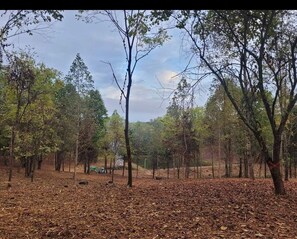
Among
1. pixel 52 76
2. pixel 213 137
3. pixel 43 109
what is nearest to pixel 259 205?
pixel 43 109

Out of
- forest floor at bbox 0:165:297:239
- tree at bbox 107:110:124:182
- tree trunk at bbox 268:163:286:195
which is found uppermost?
tree at bbox 107:110:124:182

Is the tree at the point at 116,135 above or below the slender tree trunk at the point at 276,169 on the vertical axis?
above

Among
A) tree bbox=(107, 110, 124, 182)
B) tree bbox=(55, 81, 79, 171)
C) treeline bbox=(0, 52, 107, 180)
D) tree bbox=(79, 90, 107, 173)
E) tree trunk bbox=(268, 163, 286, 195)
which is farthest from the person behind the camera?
tree bbox=(107, 110, 124, 182)

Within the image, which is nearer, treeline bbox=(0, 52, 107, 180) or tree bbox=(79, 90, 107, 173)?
treeline bbox=(0, 52, 107, 180)

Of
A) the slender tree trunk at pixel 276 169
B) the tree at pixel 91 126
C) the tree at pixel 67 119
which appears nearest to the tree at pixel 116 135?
the tree at pixel 91 126

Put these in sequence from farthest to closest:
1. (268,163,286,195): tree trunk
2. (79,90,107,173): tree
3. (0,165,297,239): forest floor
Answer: (79,90,107,173): tree, (268,163,286,195): tree trunk, (0,165,297,239): forest floor

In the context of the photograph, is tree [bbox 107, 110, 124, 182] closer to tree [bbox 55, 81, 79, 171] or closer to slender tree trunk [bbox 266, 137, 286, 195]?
tree [bbox 55, 81, 79, 171]

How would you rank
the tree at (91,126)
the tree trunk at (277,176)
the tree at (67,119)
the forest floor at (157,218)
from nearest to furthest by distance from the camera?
the forest floor at (157,218), the tree trunk at (277,176), the tree at (67,119), the tree at (91,126)

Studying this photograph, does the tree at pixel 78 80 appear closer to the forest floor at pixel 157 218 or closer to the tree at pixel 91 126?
the tree at pixel 91 126

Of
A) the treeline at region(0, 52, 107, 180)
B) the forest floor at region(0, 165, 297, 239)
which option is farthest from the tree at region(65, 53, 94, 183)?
the forest floor at region(0, 165, 297, 239)

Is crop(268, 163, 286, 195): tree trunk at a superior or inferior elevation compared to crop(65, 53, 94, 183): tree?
inferior

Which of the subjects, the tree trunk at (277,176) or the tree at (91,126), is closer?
the tree trunk at (277,176)

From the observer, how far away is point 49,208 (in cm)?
782
